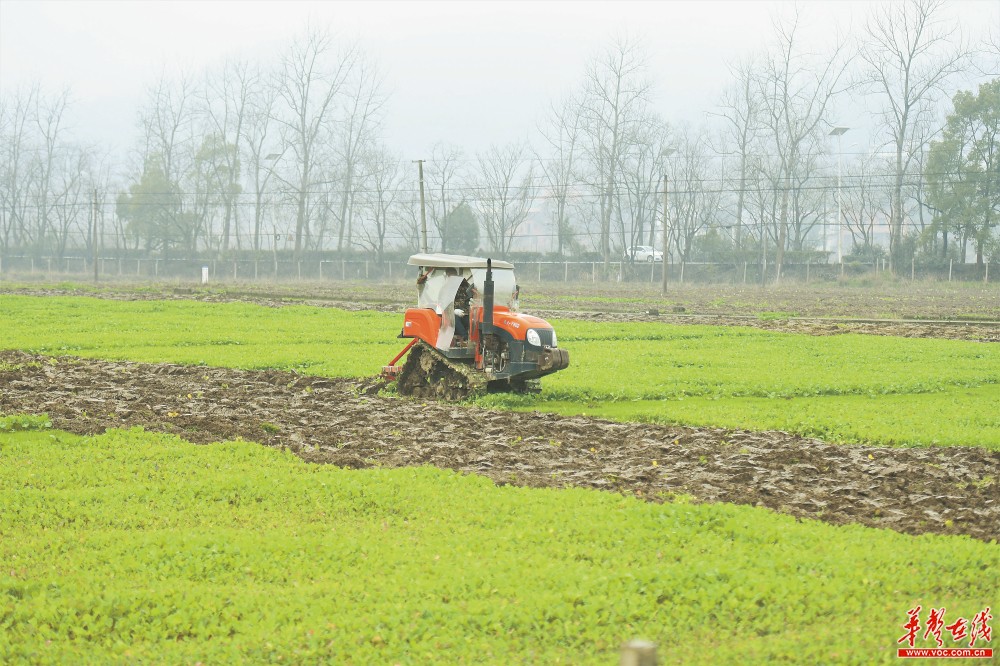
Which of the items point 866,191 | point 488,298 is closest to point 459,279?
point 488,298

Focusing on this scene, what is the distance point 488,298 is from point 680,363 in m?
7.15

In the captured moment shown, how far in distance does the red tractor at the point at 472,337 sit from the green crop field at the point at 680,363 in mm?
618

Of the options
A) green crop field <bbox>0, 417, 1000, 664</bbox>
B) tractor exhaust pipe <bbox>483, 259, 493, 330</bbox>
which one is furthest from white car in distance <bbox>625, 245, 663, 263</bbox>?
green crop field <bbox>0, 417, 1000, 664</bbox>

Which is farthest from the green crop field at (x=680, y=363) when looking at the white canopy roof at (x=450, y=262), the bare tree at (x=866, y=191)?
the bare tree at (x=866, y=191)

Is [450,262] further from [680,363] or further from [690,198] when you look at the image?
[690,198]

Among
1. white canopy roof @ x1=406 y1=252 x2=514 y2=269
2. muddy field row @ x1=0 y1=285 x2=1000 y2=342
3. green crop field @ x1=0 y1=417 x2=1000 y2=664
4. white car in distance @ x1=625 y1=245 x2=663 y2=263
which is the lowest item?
green crop field @ x1=0 y1=417 x2=1000 y2=664

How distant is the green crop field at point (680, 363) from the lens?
15461 millimetres

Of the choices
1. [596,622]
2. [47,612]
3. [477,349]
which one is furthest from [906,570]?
[477,349]

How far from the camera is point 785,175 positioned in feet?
Result: 279

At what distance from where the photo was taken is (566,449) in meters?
12.9

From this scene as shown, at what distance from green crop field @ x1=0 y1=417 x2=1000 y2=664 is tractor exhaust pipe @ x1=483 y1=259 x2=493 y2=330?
6.96 m

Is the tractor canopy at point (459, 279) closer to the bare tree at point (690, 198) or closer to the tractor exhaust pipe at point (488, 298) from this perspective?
the tractor exhaust pipe at point (488, 298)

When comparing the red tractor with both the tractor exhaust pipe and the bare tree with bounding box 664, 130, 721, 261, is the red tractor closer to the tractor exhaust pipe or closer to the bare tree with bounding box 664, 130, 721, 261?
the tractor exhaust pipe

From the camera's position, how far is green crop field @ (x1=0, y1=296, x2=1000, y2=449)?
1546 cm
